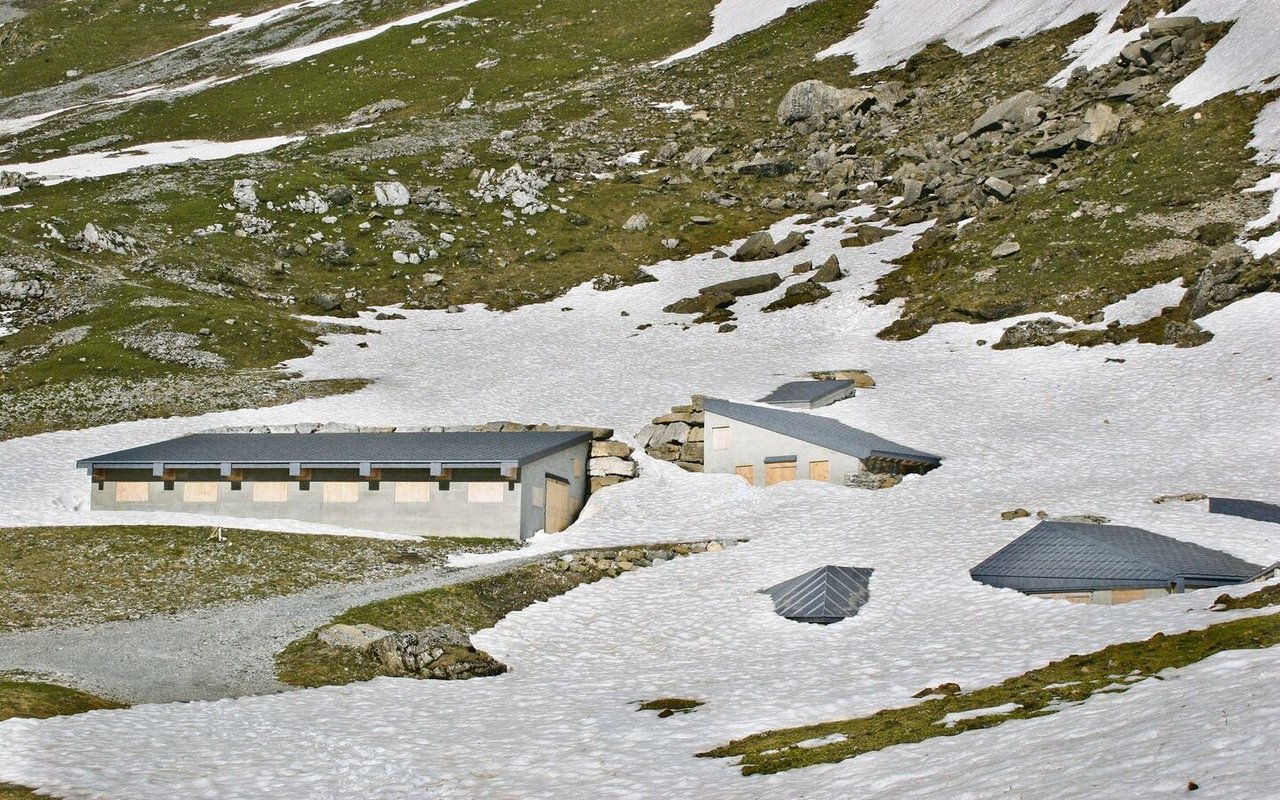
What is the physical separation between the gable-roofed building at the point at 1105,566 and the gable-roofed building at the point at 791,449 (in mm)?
15558

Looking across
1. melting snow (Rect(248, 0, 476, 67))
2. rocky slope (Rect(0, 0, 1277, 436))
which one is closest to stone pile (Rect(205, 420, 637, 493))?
rocky slope (Rect(0, 0, 1277, 436))

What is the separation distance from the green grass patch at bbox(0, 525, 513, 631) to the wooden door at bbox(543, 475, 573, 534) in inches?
179

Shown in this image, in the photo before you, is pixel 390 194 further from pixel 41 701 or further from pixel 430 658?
pixel 41 701

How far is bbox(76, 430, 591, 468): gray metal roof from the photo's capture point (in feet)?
181

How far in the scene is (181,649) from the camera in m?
34.5

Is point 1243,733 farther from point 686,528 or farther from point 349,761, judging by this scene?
point 686,528

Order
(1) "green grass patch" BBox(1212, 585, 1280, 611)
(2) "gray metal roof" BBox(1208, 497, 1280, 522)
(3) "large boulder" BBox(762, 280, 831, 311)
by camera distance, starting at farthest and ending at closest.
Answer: (3) "large boulder" BBox(762, 280, 831, 311), (2) "gray metal roof" BBox(1208, 497, 1280, 522), (1) "green grass patch" BBox(1212, 585, 1280, 611)

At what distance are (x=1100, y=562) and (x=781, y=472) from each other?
2341cm

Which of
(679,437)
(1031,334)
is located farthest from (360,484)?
(1031,334)

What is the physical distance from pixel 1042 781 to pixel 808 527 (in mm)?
35175

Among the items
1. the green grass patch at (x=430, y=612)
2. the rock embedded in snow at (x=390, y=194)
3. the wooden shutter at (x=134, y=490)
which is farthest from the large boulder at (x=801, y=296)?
the wooden shutter at (x=134, y=490)

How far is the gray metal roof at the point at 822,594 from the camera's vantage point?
39.8 meters

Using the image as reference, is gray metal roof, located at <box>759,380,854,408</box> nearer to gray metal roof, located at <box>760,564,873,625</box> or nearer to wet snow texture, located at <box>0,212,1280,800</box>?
wet snow texture, located at <box>0,212,1280,800</box>

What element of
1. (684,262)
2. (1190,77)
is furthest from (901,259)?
(1190,77)
